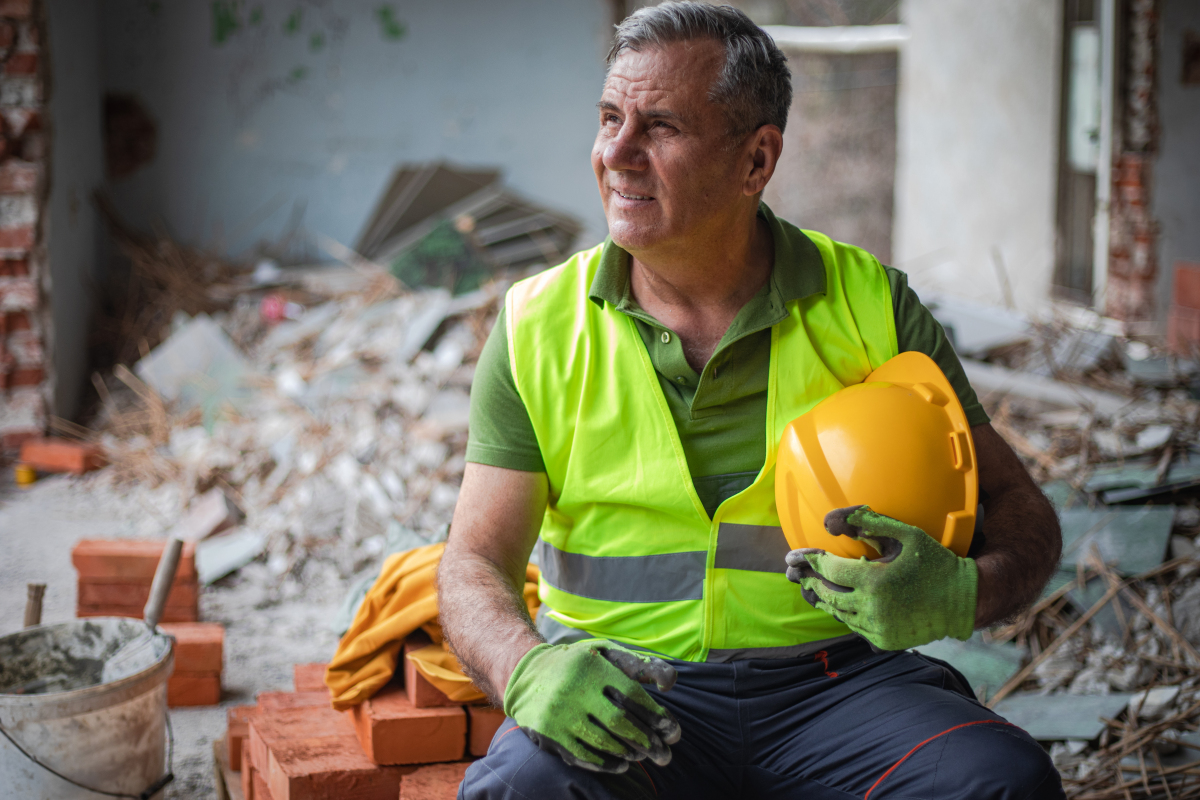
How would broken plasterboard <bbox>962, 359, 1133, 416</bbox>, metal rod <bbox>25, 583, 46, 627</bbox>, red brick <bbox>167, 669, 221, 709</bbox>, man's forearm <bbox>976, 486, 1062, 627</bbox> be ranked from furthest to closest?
1. broken plasterboard <bbox>962, 359, 1133, 416</bbox>
2. red brick <bbox>167, 669, 221, 709</bbox>
3. metal rod <bbox>25, 583, 46, 627</bbox>
4. man's forearm <bbox>976, 486, 1062, 627</bbox>

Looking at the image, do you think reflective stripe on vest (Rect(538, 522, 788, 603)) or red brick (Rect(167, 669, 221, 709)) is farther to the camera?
red brick (Rect(167, 669, 221, 709))

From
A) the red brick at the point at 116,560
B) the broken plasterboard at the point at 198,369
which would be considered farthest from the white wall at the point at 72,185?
the red brick at the point at 116,560

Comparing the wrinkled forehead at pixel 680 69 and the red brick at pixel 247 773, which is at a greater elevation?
the wrinkled forehead at pixel 680 69

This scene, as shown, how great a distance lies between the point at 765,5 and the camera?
13562mm

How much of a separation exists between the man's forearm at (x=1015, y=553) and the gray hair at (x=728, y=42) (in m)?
0.91

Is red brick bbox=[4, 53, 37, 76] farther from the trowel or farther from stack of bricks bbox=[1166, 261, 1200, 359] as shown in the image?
stack of bricks bbox=[1166, 261, 1200, 359]

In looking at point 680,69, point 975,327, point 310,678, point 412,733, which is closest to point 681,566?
point 412,733

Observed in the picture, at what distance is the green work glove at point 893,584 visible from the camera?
161cm

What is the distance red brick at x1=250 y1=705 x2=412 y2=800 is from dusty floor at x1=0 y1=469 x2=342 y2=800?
58cm

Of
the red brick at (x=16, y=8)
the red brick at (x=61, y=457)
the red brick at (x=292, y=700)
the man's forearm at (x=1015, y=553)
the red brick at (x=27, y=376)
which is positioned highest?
the red brick at (x=16, y=8)

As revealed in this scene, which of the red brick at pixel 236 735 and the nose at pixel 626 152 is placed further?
the red brick at pixel 236 735

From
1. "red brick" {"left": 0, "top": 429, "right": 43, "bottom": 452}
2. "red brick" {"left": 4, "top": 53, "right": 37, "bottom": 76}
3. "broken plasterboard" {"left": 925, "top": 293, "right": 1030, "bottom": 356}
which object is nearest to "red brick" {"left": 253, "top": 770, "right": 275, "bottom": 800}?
"broken plasterboard" {"left": 925, "top": 293, "right": 1030, "bottom": 356}

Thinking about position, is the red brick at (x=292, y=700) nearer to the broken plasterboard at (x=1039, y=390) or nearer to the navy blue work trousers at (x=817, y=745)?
the navy blue work trousers at (x=817, y=745)

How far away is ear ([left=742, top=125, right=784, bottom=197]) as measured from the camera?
202 cm
